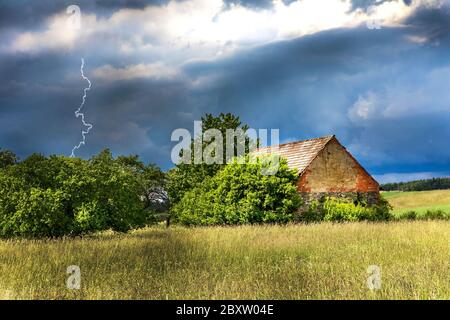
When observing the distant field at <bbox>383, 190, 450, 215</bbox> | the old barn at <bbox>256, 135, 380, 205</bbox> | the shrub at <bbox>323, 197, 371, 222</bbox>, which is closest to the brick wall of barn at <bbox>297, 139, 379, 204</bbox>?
the old barn at <bbox>256, 135, 380, 205</bbox>

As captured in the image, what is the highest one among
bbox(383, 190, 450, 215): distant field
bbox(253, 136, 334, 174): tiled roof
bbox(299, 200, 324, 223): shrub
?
bbox(253, 136, 334, 174): tiled roof

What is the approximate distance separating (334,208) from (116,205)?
17.6m

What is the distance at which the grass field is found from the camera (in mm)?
9297

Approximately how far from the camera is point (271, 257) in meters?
14.3

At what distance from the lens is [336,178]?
121 ft

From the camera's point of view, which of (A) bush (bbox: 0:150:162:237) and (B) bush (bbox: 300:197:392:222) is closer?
(A) bush (bbox: 0:150:162:237)

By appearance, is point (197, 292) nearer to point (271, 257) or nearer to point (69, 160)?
point (271, 257)

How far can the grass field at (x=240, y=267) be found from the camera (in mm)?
9297

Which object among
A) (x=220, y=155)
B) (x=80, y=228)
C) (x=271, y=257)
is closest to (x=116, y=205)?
(x=80, y=228)

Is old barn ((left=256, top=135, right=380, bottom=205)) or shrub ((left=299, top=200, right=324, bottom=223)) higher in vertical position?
old barn ((left=256, top=135, right=380, bottom=205))

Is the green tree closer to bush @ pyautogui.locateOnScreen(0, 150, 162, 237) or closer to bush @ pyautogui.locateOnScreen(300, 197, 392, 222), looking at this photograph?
bush @ pyautogui.locateOnScreen(300, 197, 392, 222)

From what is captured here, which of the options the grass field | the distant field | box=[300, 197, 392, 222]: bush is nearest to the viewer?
the grass field

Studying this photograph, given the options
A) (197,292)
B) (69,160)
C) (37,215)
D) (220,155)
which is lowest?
(197,292)

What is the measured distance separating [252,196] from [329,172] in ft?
28.5
